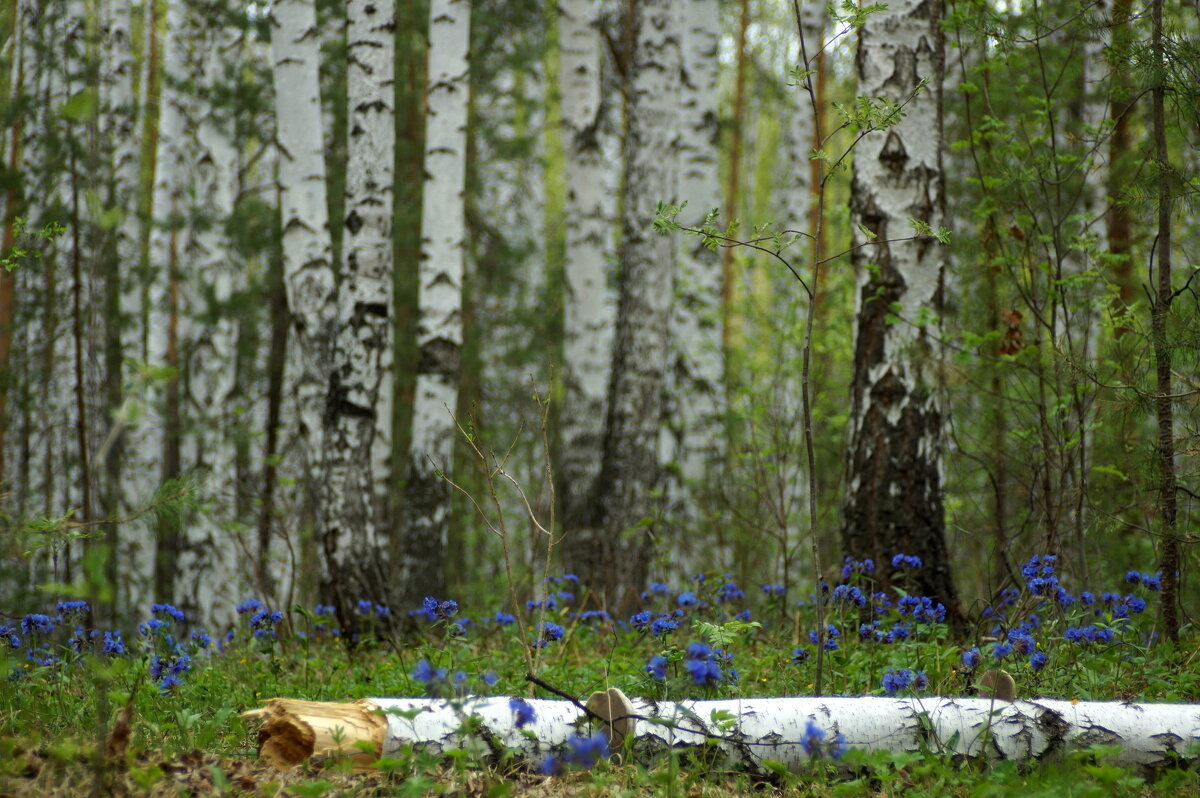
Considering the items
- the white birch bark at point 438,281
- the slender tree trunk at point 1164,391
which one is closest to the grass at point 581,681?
the slender tree trunk at point 1164,391

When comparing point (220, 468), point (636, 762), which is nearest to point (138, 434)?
point (220, 468)

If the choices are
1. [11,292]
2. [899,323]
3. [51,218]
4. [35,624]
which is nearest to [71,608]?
[35,624]

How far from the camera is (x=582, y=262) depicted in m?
7.03

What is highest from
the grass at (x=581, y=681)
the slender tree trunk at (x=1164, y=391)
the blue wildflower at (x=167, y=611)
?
the slender tree trunk at (x=1164, y=391)

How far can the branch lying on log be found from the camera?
7.62 feet

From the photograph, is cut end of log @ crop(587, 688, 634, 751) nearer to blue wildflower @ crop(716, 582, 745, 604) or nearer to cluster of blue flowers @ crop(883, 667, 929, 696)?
cluster of blue flowers @ crop(883, 667, 929, 696)

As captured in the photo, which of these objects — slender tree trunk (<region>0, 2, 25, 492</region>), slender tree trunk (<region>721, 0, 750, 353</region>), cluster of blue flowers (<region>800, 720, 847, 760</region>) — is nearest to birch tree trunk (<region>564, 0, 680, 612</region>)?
cluster of blue flowers (<region>800, 720, 847, 760</region>)

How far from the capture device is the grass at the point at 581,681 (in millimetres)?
2160

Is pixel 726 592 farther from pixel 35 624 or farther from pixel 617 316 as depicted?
pixel 617 316

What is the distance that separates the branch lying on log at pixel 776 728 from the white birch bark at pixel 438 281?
3534 millimetres

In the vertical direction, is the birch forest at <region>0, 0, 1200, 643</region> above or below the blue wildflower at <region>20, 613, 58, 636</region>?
above

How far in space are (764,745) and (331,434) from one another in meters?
3.51

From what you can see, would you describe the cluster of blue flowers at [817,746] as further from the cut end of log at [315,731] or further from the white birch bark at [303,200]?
the white birch bark at [303,200]

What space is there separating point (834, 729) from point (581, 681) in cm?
114
